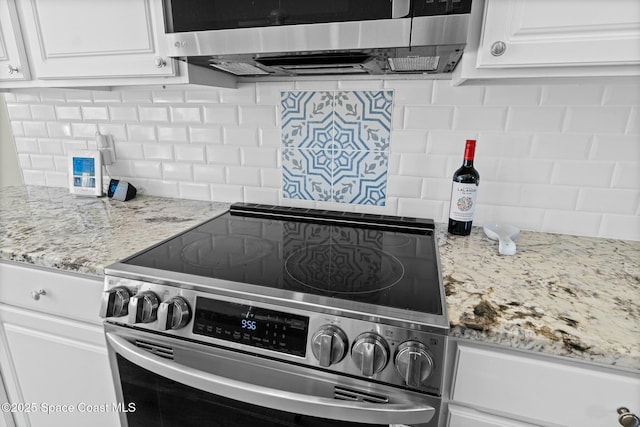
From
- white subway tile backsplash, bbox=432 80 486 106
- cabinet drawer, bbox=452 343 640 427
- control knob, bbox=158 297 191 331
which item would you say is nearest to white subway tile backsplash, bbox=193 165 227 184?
control knob, bbox=158 297 191 331

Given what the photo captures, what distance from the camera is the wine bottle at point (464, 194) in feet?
3.43

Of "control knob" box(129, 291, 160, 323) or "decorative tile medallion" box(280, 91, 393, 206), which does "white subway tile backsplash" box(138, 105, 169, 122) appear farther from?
"control knob" box(129, 291, 160, 323)

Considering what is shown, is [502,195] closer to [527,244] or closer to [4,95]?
[527,244]

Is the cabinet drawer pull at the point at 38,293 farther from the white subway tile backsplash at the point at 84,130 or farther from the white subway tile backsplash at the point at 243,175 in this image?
the white subway tile backsplash at the point at 84,130

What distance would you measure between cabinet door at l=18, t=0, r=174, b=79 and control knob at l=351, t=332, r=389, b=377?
97cm

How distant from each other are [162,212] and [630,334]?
1.41m

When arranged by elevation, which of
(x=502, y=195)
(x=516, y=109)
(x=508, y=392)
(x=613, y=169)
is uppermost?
(x=516, y=109)

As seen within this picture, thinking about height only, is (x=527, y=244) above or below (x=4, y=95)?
below

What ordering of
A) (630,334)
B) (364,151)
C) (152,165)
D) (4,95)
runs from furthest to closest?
(4,95)
(152,165)
(364,151)
(630,334)

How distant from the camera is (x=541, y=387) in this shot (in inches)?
25.9

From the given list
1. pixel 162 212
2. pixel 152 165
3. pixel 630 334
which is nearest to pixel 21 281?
pixel 162 212

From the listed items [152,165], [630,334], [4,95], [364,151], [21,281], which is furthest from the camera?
[4,95]

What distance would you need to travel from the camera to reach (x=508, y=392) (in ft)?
2.23

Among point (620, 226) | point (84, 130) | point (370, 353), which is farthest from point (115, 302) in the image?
point (620, 226)
